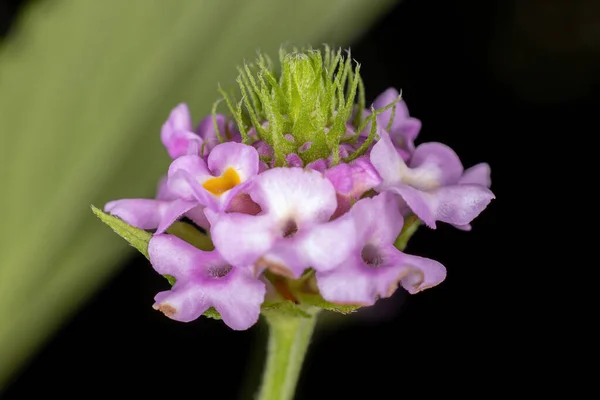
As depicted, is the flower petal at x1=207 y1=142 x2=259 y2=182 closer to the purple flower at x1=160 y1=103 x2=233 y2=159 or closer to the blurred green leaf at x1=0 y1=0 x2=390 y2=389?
the purple flower at x1=160 y1=103 x2=233 y2=159

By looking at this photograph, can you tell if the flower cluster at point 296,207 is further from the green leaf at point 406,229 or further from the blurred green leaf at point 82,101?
the blurred green leaf at point 82,101

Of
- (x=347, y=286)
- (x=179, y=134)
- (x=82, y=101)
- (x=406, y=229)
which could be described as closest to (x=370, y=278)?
(x=347, y=286)

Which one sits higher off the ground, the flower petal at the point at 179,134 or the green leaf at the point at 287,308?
the flower petal at the point at 179,134

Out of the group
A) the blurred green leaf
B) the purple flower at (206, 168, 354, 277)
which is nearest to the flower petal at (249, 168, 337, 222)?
the purple flower at (206, 168, 354, 277)

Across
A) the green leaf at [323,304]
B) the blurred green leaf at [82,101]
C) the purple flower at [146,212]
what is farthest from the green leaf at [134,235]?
the blurred green leaf at [82,101]

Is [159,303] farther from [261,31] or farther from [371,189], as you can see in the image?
[261,31]

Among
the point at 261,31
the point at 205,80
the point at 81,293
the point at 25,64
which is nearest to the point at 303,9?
the point at 261,31

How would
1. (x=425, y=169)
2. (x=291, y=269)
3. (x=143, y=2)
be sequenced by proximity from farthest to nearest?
1. (x=143, y=2)
2. (x=425, y=169)
3. (x=291, y=269)
